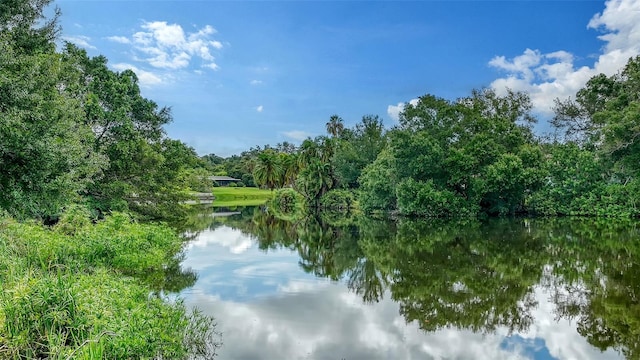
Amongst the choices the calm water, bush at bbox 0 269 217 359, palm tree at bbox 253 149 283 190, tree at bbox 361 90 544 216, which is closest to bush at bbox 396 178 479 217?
tree at bbox 361 90 544 216

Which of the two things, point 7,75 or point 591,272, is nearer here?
point 7,75

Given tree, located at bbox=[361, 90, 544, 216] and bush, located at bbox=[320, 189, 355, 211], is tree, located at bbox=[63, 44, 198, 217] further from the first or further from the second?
bush, located at bbox=[320, 189, 355, 211]

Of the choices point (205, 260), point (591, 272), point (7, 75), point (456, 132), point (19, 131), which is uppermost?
point (456, 132)

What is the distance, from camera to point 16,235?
9.77 m

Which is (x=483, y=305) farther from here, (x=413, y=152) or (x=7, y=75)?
(x=413, y=152)

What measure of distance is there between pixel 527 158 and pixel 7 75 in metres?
33.9

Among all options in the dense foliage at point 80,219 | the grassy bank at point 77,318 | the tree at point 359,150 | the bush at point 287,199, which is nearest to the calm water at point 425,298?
the grassy bank at point 77,318

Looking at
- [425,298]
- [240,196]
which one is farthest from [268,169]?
[425,298]

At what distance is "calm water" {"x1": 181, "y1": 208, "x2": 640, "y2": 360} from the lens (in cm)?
759

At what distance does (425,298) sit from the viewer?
35.0 feet

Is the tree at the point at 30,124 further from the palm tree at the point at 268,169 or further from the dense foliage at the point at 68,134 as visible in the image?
the palm tree at the point at 268,169

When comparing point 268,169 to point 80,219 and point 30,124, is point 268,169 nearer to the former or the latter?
point 80,219

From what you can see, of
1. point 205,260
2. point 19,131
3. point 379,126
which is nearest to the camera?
point 19,131

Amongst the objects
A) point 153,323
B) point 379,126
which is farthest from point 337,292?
point 379,126
